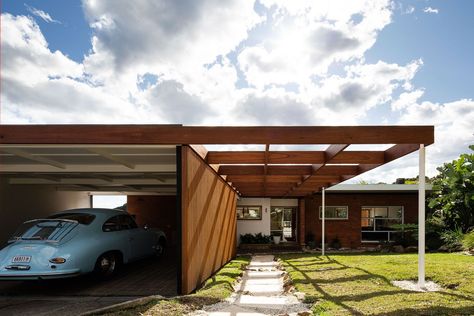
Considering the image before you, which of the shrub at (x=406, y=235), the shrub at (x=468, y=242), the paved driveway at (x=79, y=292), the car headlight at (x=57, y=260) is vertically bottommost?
the shrub at (x=406, y=235)

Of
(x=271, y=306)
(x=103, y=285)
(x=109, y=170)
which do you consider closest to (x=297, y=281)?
(x=271, y=306)

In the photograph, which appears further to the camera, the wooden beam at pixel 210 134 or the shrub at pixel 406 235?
the shrub at pixel 406 235

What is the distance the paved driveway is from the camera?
605 centimetres

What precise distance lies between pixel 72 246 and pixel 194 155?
2.95 meters

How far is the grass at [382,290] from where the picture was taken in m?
5.31

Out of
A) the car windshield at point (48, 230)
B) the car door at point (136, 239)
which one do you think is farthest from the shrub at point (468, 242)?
the car windshield at point (48, 230)

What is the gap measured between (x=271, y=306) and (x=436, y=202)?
1390cm

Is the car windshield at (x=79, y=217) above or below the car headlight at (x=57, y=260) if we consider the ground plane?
above

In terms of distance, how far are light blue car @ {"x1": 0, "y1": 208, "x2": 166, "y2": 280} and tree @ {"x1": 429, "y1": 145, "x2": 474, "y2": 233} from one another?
42.9 feet

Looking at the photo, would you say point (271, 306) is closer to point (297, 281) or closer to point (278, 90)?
point (297, 281)

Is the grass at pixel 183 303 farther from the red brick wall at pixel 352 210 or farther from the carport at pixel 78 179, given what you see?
the red brick wall at pixel 352 210

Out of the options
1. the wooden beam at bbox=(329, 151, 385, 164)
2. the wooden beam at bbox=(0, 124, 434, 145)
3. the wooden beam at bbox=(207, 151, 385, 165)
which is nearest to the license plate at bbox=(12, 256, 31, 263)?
the wooden beam at bbox=(0, 124, 434, 145)

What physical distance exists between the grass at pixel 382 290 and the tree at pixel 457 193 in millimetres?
7065

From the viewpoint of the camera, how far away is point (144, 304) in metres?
5.71
